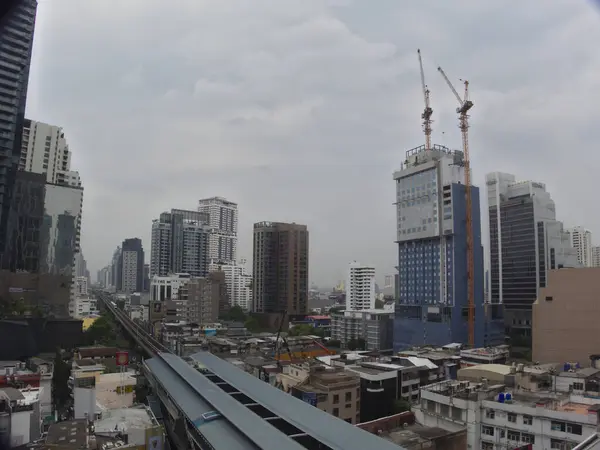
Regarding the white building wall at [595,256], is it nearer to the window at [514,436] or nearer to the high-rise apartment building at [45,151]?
the window at [514,436]

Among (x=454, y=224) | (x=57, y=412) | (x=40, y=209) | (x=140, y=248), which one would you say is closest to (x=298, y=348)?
(x=454, y=224)

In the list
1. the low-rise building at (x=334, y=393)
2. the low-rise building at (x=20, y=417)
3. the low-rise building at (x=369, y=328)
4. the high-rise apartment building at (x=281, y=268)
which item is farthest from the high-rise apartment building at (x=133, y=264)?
the low-rise building at (x=20, y=417)

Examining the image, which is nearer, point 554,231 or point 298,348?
point 298,348

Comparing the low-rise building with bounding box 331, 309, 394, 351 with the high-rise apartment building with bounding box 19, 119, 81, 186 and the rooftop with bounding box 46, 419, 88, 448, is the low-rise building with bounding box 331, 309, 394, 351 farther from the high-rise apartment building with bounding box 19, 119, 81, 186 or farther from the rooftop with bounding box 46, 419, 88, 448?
the rooftop with bounding box 46, 419, 88, 448

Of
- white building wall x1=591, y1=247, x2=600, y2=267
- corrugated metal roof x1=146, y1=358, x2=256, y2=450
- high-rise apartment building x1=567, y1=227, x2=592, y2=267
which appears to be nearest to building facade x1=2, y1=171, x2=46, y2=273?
corrugated metal roof x1=146, y1=358, x2=256, y2=450

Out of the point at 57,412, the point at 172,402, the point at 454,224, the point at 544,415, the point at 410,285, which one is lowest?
the point at 57,412

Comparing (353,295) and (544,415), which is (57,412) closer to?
(544,415)
